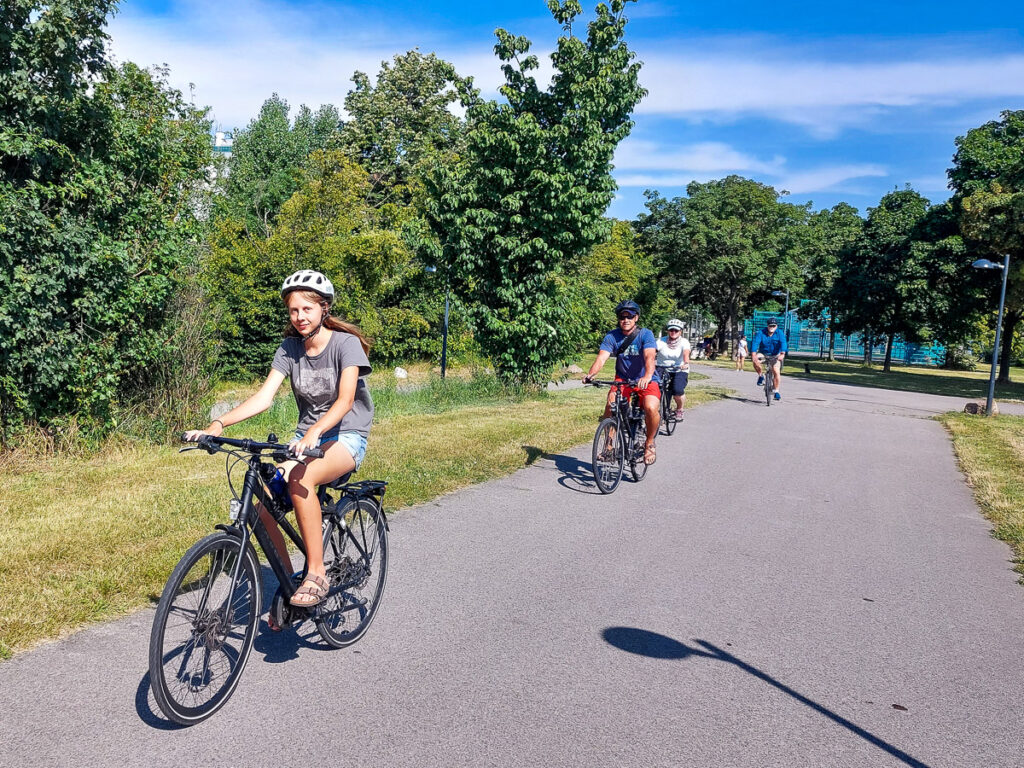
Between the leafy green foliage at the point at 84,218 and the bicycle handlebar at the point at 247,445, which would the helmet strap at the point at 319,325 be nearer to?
the bicycle handlebar at the point at 247,445

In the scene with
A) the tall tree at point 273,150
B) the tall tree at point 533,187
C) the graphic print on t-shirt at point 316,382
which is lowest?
the graphic print on t-shirt at point 316,382

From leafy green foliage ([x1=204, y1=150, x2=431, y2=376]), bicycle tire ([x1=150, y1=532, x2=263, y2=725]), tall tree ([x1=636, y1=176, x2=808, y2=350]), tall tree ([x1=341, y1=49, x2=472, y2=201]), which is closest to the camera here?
bicycle tire ([x1=150, y1=532, x2=263, y2=725])

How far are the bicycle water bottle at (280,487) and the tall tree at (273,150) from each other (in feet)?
119

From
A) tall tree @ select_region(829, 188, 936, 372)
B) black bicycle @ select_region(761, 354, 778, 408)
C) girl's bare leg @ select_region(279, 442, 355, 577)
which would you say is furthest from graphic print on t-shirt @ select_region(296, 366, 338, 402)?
tall tree @ select_region(829, 188, 936, 372)

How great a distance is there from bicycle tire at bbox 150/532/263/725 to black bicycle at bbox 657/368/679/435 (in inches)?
385

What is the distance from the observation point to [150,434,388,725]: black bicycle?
10.6 feet

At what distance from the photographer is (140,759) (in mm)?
3055

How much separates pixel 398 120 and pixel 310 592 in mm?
39301

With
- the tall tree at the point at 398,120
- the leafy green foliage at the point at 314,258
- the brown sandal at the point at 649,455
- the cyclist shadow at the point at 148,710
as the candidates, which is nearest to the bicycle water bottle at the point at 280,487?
the cyclist shadow at the point at 148,710

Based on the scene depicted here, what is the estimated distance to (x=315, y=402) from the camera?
13.7 feet

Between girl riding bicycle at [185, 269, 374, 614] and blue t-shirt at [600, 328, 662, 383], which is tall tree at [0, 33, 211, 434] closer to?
girl riding bicycle at [185, 269, 374, 614]

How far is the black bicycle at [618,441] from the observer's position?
8539 mm

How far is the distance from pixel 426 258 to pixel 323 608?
14.0m

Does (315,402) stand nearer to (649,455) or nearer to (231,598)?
(231,598)
